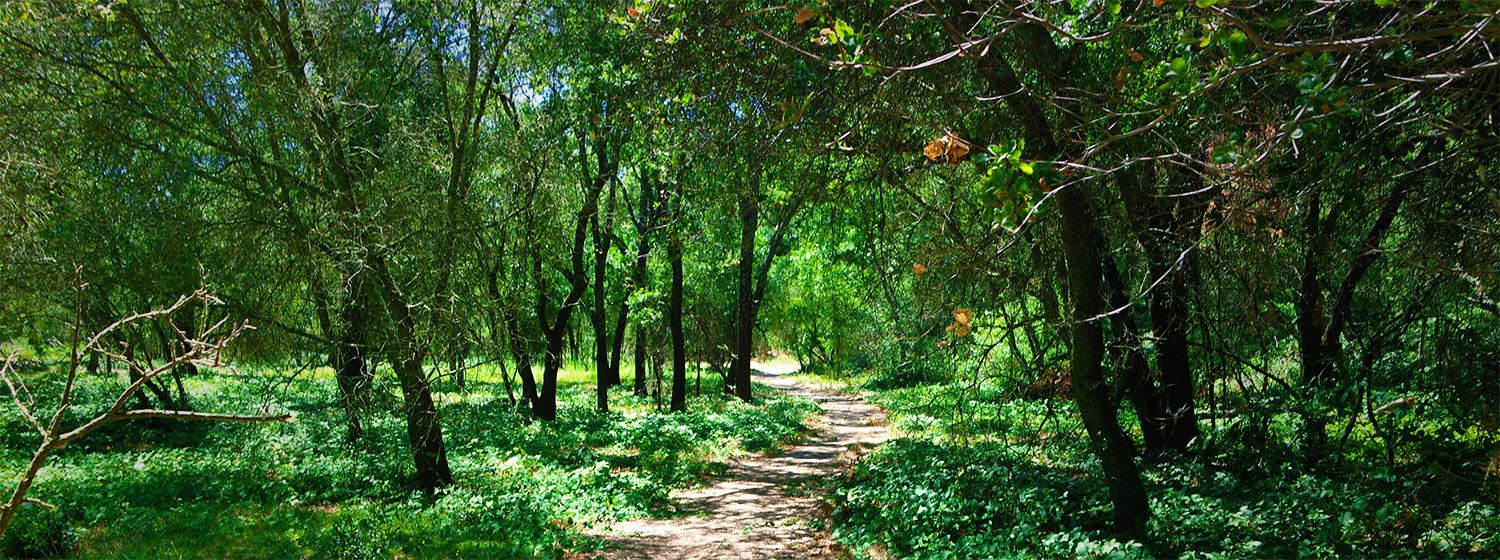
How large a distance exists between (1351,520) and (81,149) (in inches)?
506

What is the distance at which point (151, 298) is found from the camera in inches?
457

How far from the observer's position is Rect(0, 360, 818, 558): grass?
7.86 m

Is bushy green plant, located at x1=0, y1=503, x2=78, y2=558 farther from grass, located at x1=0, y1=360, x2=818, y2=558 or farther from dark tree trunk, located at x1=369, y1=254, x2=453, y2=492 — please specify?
dark tree trunk, located at x1=369, y1=254, x2=453, y2=492

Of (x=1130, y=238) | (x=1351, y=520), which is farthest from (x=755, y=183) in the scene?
(x=1351, y=520)

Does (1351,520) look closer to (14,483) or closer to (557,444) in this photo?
(557,444)

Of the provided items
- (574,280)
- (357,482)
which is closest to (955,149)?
(357,482)

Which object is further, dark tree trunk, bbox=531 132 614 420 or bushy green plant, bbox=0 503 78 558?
dark tree trunk, bbox=531 132 614 420

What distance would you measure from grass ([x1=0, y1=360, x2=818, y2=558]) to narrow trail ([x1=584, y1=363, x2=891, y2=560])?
1.35ft

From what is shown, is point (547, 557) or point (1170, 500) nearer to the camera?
point (1170, 500)

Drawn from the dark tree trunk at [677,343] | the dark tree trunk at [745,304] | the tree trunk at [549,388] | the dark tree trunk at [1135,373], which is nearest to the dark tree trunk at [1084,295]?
the dark tree trunk at [1135,373]

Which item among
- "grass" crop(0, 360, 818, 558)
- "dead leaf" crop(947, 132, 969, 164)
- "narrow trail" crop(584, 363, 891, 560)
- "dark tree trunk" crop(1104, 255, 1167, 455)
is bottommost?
"narrow trail" crop(584, 363, 891, 560)

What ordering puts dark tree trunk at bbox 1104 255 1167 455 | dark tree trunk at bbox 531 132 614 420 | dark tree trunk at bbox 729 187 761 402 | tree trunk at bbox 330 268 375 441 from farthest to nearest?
dark tree trunk at bbox 729 187 761 402 → dark tree trunk at bbox 531 132 614 420 → tree trunk at bbox 330 268 375 441 → dark tree trunk at bbox 1104 255 1167 455

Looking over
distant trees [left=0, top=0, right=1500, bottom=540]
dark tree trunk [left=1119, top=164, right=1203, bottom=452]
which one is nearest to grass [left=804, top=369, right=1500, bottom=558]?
distant trees [left=0, top=0, right=1500, bottom=540]

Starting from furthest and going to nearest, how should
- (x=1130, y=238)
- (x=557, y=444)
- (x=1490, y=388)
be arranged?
(x=557, y=444) → (x=1130, y=238) → (x=1490, y=388)
